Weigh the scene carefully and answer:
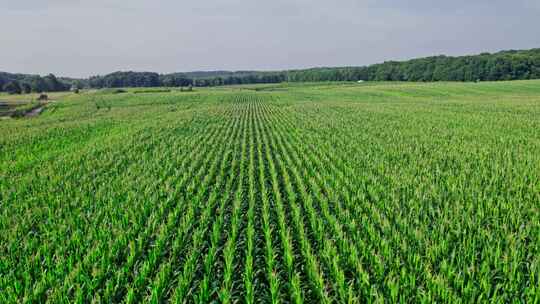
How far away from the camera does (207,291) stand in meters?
4.79

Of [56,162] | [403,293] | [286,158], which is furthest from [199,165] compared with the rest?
[403,293]

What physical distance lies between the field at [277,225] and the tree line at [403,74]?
104 meters

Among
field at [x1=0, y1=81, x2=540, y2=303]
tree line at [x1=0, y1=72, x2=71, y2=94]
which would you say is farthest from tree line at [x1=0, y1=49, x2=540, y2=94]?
field at [x1=0, y1=81, x2=540, y2=303]

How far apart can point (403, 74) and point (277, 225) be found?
133 meters

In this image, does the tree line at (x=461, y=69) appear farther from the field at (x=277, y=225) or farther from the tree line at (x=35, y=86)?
the tree line at (x=35, y=86)

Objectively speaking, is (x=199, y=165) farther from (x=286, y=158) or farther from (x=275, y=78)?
(x=275, y=78)

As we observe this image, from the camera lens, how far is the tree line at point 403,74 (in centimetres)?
10038

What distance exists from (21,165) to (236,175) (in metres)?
8.70

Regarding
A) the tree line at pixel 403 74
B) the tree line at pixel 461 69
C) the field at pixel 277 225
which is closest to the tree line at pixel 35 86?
the tree line at pixel 403 74

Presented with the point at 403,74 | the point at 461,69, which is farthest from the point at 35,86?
the point at 461,69

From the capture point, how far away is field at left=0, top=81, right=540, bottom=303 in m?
4.83

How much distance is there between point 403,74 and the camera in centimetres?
12862

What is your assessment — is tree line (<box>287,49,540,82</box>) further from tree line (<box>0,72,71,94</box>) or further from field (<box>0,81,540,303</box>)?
tree line (<box>0,72,71,94</box>)

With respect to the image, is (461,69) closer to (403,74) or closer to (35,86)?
(403,74)
